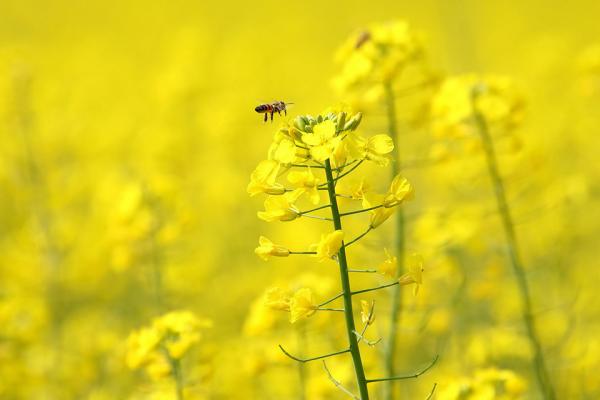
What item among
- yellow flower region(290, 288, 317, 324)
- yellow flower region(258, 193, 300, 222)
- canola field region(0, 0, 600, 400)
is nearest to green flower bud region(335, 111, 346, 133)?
canola field region(0, 0, 600, 400)

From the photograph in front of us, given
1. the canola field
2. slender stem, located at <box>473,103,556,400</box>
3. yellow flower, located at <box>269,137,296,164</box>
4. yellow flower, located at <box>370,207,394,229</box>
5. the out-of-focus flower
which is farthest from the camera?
the out-of-focus flower

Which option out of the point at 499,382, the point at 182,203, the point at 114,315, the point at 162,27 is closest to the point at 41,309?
the point at 182,203

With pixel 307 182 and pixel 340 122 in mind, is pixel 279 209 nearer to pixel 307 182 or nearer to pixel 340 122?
pixel 307 182

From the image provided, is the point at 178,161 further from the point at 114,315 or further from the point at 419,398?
the point at 419,398

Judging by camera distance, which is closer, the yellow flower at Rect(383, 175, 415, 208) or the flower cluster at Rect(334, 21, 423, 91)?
the yellow flower at Rect(383, 175, 415, 208)

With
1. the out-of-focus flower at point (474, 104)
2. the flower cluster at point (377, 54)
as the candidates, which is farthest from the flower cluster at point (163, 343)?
the out-of-focus flower at point (474, 104)

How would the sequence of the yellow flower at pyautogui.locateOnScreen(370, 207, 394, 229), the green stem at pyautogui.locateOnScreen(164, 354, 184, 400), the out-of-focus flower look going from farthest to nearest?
the out-of-focus flower, the green stem at pyautogui.locateOnScreen(164, 354, 184, 400), the yellow flower at pyautogui.locateOnScreen(370, 207, 394, 229)

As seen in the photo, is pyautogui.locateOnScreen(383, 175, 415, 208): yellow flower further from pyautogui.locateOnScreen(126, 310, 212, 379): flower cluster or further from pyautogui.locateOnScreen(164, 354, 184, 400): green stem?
pyautogui.locateOnScreen(164, 354, 184, 400): green stem

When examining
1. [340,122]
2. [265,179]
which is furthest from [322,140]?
[265,179]
